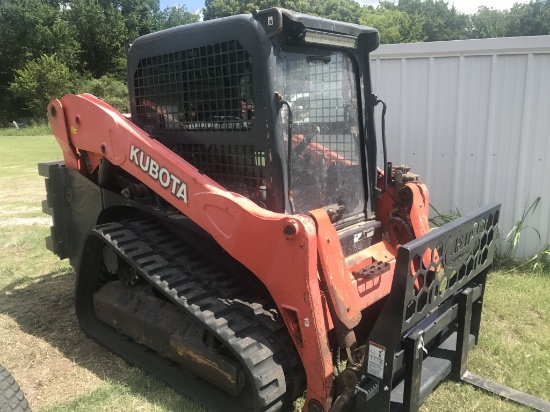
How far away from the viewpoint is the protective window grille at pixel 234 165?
308cm

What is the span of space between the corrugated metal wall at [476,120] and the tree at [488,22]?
77.5 m

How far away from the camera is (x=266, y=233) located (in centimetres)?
272

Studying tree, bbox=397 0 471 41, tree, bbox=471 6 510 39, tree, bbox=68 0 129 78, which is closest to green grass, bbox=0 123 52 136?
tree, bbox=68 0 129 78

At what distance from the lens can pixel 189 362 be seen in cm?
314

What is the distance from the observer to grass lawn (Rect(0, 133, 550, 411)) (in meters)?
3.26

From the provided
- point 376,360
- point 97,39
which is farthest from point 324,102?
point 97,39

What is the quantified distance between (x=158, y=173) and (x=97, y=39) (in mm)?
49849

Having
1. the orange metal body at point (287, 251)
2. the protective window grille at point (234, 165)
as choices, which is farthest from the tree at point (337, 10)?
the orange metal body at point (287, 251)

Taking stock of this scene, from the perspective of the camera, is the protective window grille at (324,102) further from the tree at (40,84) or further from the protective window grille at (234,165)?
the tree at (40,84)

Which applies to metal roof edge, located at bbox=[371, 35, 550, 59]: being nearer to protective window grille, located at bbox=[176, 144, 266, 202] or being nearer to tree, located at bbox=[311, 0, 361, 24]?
protective window grille, located at bbox=[176, 144, 266, 202]

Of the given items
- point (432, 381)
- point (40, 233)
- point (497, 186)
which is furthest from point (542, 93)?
point (40, 233)

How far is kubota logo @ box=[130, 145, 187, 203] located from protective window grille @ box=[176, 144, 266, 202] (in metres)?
0.33

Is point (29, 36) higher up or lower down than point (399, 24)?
lower down

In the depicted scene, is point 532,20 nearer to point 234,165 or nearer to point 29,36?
point 29,36
